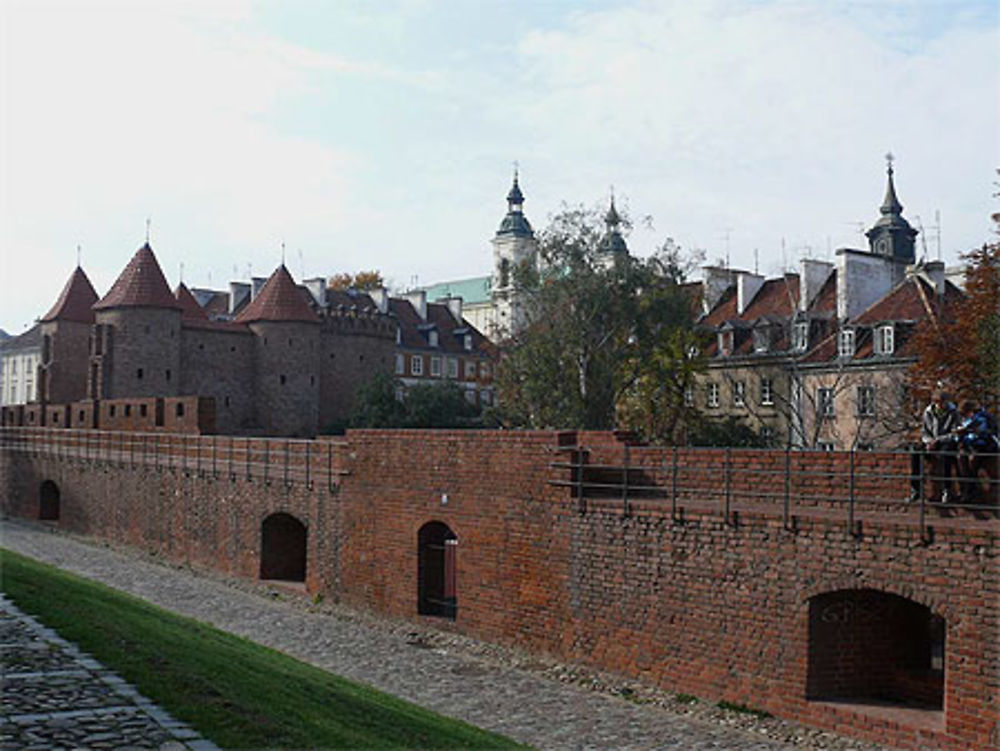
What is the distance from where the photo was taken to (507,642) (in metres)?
16.0

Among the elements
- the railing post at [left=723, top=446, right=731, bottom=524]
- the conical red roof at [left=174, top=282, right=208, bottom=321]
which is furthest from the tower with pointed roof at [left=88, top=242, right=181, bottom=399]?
the railing post at [left=723, top=446, right=731, bottom=524]

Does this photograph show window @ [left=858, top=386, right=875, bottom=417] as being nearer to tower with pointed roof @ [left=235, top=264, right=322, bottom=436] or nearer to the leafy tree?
the leafy tree

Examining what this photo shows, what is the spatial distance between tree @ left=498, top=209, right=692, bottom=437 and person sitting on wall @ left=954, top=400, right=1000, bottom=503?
2531 centimetres

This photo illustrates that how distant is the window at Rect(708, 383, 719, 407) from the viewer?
4759cm

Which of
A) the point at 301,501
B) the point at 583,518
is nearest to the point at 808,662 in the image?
the point at 583,518

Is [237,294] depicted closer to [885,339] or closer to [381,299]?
[381,299]

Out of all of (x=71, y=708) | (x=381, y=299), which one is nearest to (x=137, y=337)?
(x=381, y=299)

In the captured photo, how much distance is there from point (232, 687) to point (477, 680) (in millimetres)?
5857

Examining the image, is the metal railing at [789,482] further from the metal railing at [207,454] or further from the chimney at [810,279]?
the chimney at [810,279]

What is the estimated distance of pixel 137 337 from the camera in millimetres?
49031

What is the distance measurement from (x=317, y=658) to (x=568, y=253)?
2423cm

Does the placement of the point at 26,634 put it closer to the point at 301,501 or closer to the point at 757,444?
the point at 301,501

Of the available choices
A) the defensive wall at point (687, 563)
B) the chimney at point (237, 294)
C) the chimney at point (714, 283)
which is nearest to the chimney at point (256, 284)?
the chimney at point (237, 294)

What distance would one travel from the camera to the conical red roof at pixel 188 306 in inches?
2167
